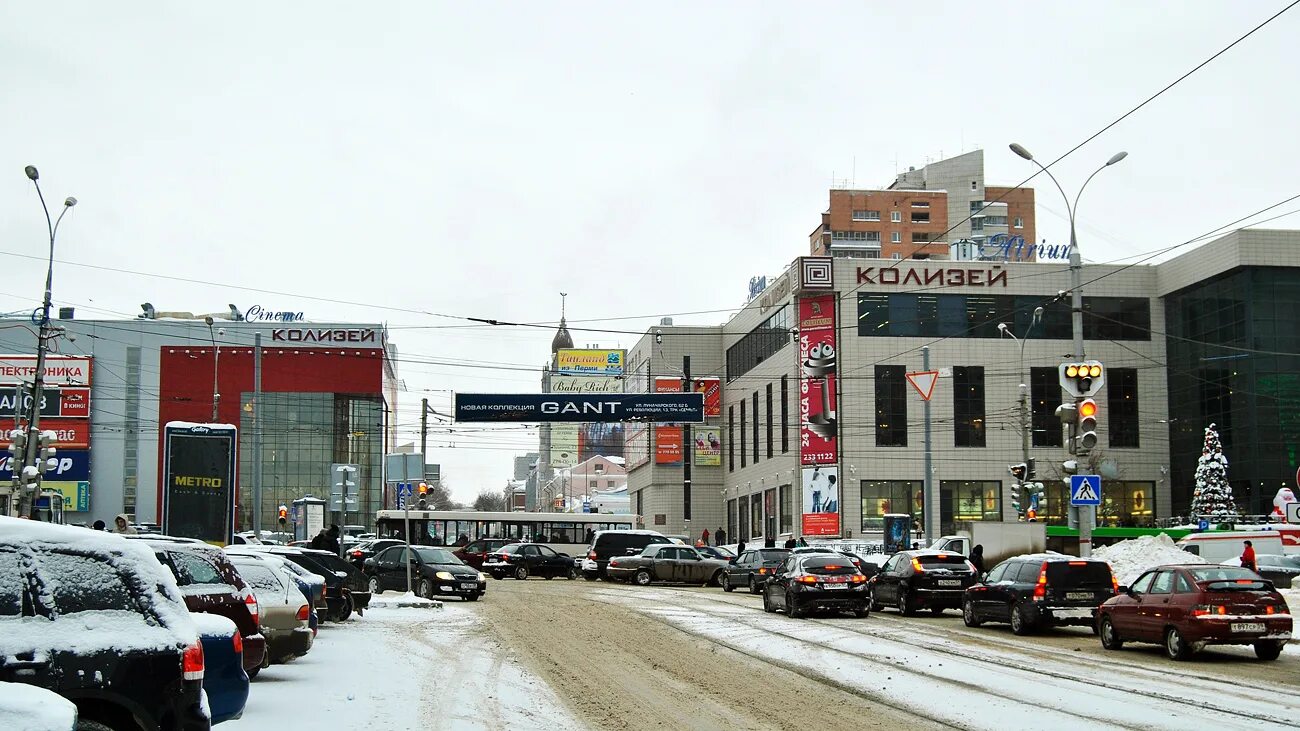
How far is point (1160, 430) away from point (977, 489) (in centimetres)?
1078

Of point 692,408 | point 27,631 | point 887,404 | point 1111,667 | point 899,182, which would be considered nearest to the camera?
point 27,631

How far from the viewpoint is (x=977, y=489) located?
223ft

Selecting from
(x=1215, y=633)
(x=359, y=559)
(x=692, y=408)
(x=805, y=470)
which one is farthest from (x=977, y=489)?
(x=1215, y=633)

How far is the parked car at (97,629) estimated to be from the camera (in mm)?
7383

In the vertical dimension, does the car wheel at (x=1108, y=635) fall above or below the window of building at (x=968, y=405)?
below

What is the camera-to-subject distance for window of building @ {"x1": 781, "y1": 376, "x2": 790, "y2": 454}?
237ft

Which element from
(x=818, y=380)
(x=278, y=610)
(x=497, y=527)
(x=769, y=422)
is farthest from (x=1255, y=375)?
(x=278, y=610)

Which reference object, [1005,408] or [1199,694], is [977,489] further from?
[1199,694]

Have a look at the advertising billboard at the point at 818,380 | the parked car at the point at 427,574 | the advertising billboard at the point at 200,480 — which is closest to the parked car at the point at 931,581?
the parked car at the point at 427,574

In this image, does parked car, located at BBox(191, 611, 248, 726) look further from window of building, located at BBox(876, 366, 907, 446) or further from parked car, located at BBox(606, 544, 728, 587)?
window of building, located at BBox(876, 366, 907, 446)

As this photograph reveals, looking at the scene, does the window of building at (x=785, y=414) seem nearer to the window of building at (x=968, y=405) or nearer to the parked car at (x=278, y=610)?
the window of building at (x=968, y=405)

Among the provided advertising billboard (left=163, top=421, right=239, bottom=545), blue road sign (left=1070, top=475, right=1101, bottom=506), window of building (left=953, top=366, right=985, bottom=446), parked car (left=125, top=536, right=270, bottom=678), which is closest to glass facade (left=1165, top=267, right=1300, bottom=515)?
window of building (left=953, top=366, right=985, bottom=446)

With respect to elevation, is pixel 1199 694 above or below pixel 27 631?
below

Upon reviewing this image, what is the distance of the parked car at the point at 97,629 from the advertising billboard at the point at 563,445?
169270 mm
